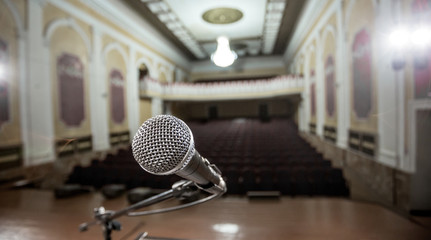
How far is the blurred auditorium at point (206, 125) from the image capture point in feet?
4.75

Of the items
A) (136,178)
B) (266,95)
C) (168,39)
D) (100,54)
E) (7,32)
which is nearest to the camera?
(136,178)

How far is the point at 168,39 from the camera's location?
4.63 metres

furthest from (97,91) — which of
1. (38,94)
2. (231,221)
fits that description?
(231,221)

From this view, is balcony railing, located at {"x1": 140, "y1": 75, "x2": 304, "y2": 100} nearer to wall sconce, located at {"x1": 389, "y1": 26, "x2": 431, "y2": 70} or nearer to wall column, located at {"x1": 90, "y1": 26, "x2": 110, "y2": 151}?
wall column, located at {"x1": 90, "y1": 26, "x2": 110, "y2": 151}

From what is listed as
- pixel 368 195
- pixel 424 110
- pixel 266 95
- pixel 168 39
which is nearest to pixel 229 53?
pixel 424 110

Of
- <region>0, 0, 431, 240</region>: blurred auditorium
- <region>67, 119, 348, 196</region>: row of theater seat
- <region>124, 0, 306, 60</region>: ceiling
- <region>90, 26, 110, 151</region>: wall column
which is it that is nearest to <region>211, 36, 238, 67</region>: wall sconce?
<region>0, 0, 431, 240</region>: blurred auditorium

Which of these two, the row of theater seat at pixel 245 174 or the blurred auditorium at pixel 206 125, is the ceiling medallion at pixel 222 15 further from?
the row of theater seat at pixel 245 174

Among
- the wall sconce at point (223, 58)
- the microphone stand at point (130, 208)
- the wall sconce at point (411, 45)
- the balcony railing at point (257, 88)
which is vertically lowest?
the microphone stand at point (130, 208)

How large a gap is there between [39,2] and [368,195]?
6162 mm

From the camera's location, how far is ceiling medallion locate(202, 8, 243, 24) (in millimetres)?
2563

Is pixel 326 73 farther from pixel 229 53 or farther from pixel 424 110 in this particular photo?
pixel 229 53

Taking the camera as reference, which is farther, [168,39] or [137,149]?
[168,39]

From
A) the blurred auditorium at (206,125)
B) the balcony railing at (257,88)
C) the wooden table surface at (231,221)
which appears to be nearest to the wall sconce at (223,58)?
the blurred auditorium at (206,125)

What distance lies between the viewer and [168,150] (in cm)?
54
